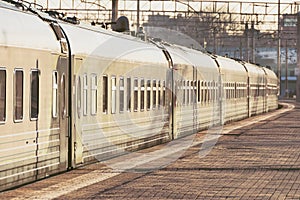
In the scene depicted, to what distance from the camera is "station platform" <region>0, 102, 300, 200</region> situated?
45.4ft

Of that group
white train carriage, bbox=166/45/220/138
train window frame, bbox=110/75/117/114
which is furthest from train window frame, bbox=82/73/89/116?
white train carriage, bbox=166/45/220/138

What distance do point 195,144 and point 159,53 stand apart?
2.90m

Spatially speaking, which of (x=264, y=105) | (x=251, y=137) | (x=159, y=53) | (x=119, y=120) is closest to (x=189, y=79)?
(x=251, y=137)

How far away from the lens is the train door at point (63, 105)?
15.8m

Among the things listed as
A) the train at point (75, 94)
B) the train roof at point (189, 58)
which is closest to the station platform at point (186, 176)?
the train at point (75, 94)

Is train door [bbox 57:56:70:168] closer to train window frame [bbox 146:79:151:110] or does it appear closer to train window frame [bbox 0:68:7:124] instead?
train window frame [bbox 0:68:7:124]

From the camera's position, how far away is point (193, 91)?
31.4 metres

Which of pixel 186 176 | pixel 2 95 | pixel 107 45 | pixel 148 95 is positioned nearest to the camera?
pixel 2 95

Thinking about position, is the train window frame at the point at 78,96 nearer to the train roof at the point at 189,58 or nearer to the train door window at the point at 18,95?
the train door window at the point at 18,95

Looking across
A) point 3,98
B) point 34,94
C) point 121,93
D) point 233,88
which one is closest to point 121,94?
point 121,93

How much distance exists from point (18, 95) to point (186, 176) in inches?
166

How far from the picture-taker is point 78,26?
59.3ft

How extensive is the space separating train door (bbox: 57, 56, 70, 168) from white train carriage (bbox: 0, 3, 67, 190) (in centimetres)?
2

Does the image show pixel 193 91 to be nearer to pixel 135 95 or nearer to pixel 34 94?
pixel 135 95
